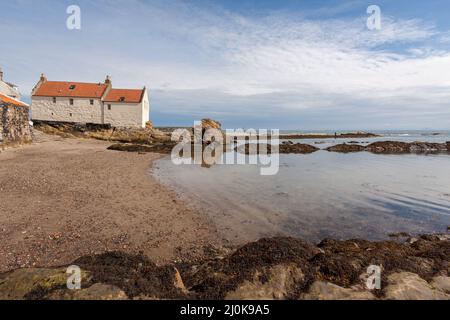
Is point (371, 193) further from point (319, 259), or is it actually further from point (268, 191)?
point (319, 259)

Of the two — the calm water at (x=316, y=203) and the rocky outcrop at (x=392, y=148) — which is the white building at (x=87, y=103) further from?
the rocky outcrop at (x=392, y=148)

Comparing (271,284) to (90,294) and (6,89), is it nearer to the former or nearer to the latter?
(90,294)

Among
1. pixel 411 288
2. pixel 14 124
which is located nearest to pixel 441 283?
pixel 411 288

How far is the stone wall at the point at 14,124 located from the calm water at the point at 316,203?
17.0 metres

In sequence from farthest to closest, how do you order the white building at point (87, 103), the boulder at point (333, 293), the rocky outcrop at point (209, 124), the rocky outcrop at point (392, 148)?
the rocky outcrop at point (209, 124)
the white building at point (87, 103)
the rocky outcrop at point (392, 148)
the boulder at point (333, 293)

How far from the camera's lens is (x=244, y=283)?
13.3 feet

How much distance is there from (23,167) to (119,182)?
688cm

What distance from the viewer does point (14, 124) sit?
26.0m

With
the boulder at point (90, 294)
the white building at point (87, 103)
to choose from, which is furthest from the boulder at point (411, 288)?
the white building at point (87, 103)

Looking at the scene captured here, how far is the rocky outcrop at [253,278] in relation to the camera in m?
3.52

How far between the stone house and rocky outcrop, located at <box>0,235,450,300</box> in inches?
1047

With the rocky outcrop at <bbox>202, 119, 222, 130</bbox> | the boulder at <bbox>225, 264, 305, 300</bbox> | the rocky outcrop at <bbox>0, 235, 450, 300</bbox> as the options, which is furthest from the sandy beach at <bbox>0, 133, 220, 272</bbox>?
the rocky outcrop at <bbox>202, 119, 222, 130</bbox>

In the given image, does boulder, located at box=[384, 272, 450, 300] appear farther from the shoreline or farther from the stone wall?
the stone wall

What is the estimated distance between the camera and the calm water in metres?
9.69
